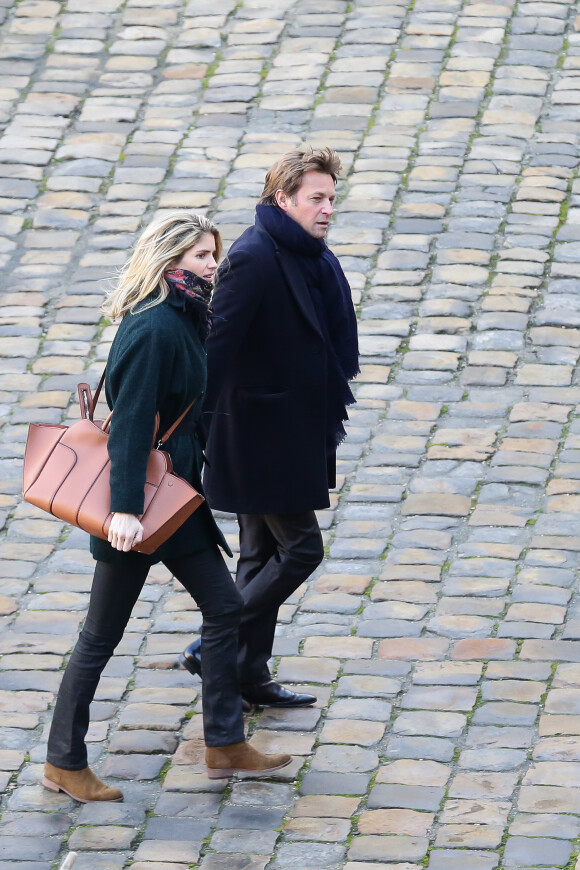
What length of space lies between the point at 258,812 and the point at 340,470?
2408mm

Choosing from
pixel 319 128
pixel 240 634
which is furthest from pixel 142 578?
pixel 319 128

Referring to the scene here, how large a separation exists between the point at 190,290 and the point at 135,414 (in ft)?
1.27

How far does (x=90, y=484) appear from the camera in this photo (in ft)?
14.4

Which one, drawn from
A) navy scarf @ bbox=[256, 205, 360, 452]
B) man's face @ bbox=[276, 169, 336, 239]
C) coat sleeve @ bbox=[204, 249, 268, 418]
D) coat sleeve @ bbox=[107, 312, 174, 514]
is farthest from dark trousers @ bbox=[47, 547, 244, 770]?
man's face @ bbox=[276, 169, 336, 239]

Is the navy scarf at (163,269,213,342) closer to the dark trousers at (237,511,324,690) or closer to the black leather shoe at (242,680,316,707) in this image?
the dark trousers at (237,511,324,690)

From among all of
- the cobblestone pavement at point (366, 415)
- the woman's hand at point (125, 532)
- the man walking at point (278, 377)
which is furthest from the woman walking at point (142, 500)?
the man walking at point (278, 377)

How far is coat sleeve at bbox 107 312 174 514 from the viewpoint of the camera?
14.1ft

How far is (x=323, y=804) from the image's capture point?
181 inches

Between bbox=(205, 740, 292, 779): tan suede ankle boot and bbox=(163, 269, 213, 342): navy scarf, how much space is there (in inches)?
51.1

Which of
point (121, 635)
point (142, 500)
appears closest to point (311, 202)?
point (142, 500)

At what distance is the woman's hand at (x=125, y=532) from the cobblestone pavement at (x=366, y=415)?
0.85m

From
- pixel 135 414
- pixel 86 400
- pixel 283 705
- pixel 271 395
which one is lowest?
pixel 283 705

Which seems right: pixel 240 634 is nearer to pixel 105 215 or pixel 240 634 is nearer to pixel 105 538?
pixel 105 538

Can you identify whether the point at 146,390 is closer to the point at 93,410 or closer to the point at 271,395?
the point at 93,410
